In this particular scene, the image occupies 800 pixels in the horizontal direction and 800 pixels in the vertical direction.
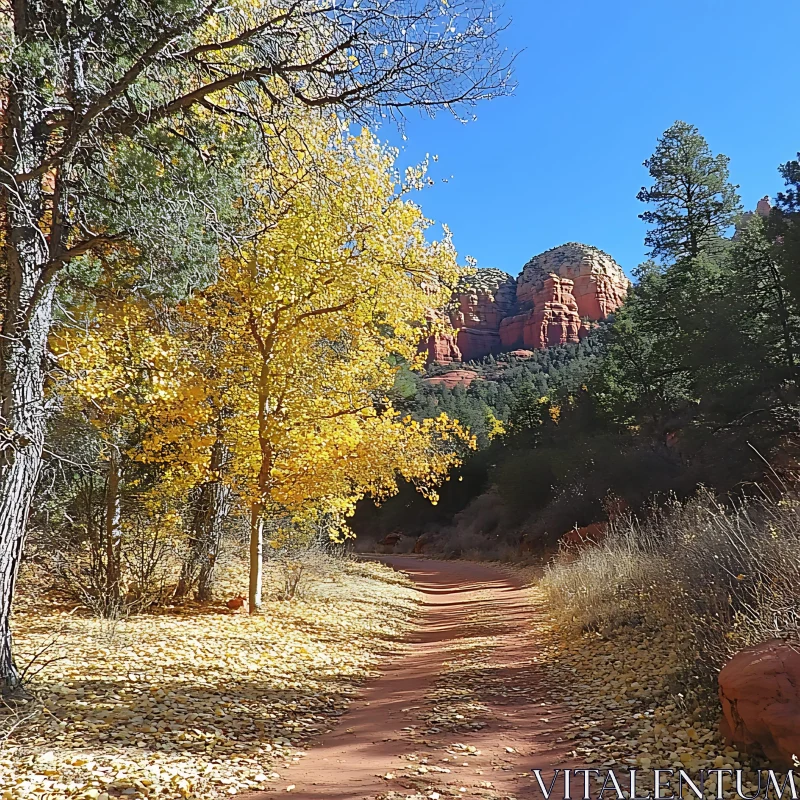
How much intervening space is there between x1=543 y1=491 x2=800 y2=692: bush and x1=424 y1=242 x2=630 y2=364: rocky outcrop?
10878 centimetres

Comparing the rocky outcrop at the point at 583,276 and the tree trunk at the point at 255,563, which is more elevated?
the rocky outcrop at the point at 583,276

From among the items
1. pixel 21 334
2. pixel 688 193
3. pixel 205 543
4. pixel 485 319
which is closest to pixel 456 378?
pixel 485 319

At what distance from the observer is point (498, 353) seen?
5005 inches

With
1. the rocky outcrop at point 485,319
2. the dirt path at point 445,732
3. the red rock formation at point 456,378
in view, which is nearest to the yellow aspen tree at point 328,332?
the dirt path at point 445,732

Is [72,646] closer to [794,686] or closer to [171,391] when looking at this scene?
[171,391]

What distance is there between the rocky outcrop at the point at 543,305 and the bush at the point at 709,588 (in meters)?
109

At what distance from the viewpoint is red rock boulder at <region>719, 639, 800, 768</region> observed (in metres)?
2.99

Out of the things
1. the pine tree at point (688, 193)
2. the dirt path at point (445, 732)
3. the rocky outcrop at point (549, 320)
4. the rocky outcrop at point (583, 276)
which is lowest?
the dirt path at point (445, 732)

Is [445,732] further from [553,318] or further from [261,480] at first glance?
[553,318]

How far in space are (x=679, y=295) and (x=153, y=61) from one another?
2195 centimetres

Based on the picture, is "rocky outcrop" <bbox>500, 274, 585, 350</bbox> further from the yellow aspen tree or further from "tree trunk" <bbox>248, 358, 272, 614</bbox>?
"tree trunk" <bbox>248, 358, 272, 614</bbox>

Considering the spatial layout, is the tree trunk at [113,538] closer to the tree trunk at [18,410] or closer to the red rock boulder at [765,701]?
the tree trunk at [18,410]

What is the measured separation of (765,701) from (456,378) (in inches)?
3971

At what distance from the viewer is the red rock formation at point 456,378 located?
321ft
